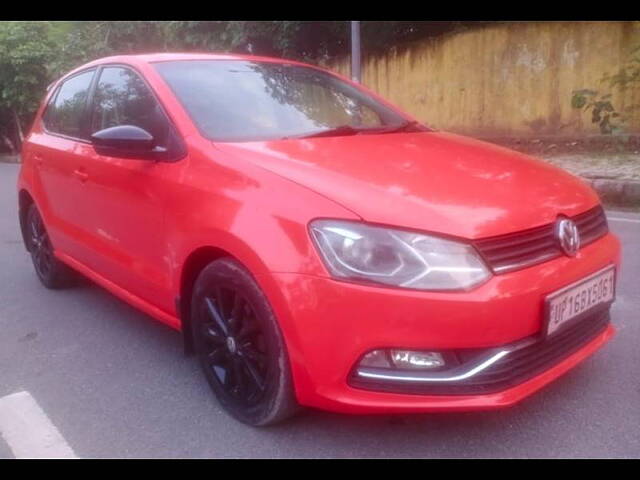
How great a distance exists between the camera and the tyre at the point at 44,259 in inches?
180

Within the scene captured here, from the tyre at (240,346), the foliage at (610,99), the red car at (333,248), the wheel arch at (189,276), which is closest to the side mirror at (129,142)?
the red car at (333,248)

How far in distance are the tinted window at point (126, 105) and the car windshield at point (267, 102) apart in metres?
0.14

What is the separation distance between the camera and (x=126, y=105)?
343 centimetres

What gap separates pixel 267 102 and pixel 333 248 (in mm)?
1383

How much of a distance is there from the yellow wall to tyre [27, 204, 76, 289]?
26.7 feet

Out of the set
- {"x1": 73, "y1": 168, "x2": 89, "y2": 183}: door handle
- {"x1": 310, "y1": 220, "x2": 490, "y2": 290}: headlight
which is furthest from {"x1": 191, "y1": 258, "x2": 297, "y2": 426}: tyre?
{"x1": 73, "y1": 168, "x2": 89, "y2": 183}: door handle

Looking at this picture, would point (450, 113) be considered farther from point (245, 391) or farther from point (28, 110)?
point (28, 110)

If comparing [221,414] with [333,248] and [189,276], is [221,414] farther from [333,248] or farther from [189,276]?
[333,248]

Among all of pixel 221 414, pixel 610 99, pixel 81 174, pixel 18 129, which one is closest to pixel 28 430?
pixel 221 414

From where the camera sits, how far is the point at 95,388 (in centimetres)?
310

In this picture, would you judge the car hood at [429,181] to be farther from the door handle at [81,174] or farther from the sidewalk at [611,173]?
the sidewalk at [611,173]
